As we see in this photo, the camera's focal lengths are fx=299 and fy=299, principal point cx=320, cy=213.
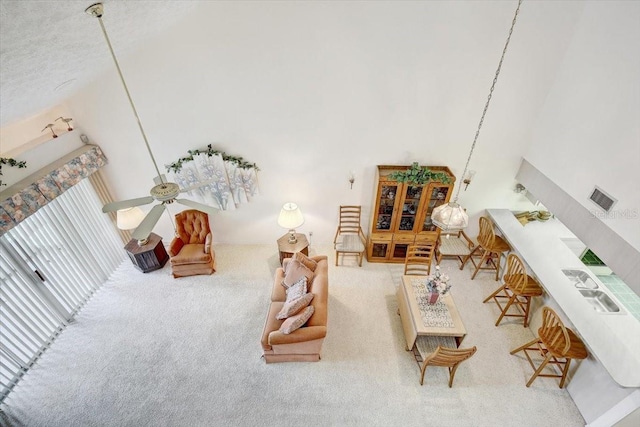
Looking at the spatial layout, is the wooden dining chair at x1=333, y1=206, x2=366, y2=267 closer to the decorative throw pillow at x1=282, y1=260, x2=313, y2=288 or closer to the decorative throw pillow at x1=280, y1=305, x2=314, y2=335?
the decorative throw pillow at x1=282, y1=260, x2=313, y2=288

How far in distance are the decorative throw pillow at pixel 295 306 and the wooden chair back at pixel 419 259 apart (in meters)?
1.92

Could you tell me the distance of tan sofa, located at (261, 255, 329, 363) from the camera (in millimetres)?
3596

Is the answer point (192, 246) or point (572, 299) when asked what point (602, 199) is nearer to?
point (572, 299)

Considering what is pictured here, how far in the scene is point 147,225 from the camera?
103 inches

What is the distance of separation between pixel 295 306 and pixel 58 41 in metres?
3.38

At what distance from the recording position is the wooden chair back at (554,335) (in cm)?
337

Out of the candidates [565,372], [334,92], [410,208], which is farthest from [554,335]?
[334,92]

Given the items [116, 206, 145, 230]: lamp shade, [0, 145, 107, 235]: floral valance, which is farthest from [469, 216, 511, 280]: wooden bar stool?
[0, 145, 107, 235]: floral valance

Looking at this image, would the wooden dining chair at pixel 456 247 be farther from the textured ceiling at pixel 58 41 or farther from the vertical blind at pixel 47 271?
the vertical blind at pixel 47 271

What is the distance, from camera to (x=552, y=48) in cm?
390

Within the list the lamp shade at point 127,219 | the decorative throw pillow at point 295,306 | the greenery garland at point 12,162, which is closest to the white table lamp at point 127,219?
the lamp shade at point 127,219

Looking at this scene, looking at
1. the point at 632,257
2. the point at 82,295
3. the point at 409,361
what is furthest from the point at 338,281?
the point at 82,295

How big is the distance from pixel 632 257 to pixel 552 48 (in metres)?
2.74

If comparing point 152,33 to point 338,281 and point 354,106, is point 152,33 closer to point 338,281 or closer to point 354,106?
point 354,106
